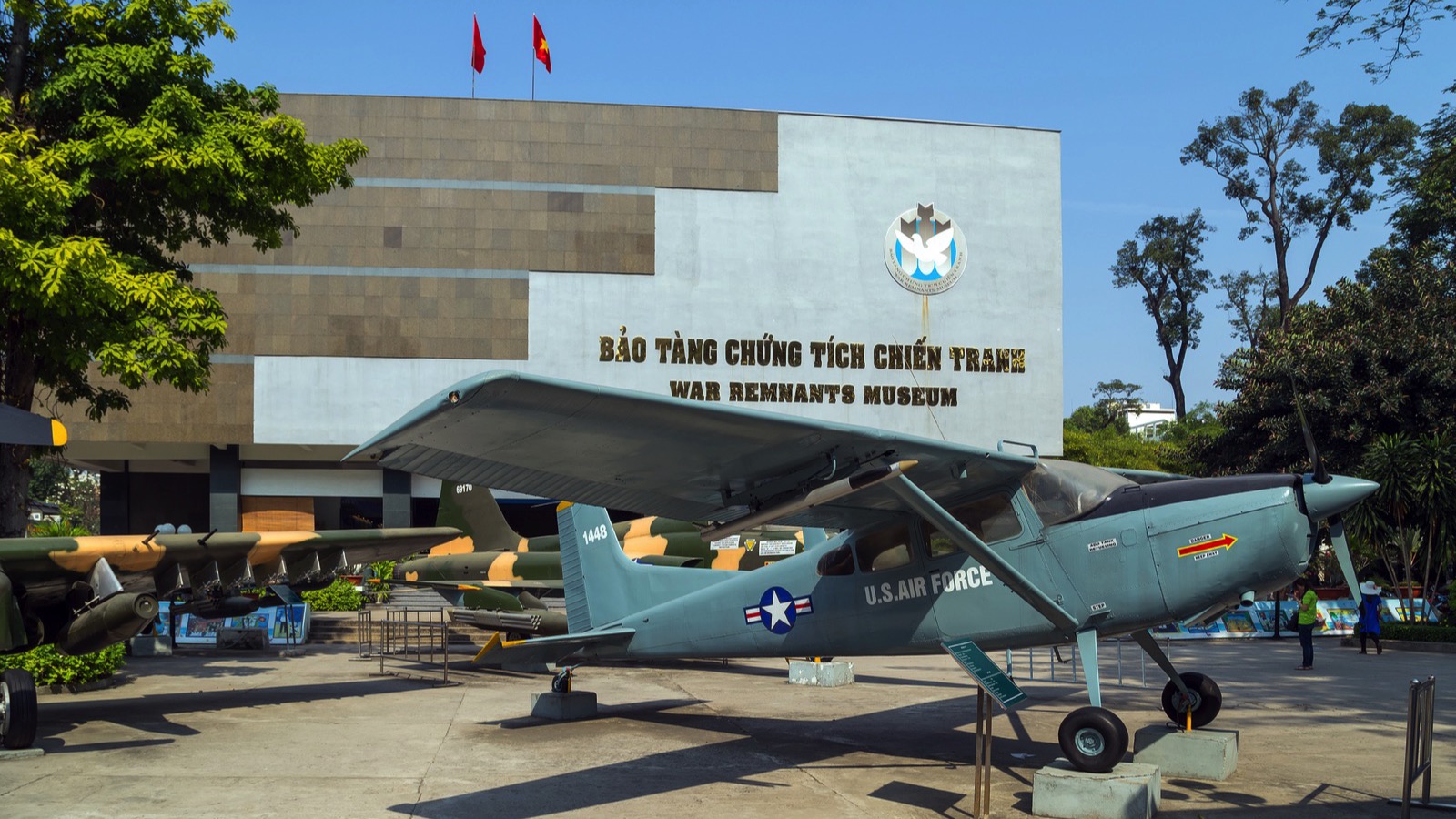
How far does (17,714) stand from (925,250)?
36.7m

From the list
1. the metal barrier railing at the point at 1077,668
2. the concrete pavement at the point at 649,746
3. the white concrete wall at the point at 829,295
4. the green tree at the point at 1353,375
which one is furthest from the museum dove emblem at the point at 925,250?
the concrete pavement at the point at 649,746

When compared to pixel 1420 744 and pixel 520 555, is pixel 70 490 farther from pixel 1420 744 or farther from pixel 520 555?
pixel 1420 744

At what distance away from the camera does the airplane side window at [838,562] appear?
1061 cm

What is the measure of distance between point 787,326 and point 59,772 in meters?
34.2

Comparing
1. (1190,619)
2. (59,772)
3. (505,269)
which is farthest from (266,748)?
(505,269)

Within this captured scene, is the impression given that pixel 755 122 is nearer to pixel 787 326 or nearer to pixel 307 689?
pixel 787 326

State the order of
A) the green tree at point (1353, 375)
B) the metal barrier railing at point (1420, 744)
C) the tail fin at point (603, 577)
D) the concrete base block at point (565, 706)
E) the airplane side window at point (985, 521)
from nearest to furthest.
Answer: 1. the metal barrier railing at point (1420, 744)
2. the airplane side window at point (985, 521)
3. the tail fin at point (603, 577)
4. the concrete base block at point (565, 706)
5. the green tree at point (1353, 375)

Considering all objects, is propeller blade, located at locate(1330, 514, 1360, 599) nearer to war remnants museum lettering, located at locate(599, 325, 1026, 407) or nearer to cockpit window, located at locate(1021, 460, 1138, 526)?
cockpit window, located at locate(1021, 460, 1138, 526)

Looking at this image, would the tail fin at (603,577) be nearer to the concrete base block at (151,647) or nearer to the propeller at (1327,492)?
the propeller at (1327,492)

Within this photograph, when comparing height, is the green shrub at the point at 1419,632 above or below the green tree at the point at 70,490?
below

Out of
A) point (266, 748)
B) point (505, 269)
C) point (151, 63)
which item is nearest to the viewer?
point (266, 748)

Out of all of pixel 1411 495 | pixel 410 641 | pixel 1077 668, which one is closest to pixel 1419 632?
pixel 1411 495

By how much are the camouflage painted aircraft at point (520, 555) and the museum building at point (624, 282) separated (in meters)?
14.1

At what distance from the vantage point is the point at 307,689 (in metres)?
17.0
